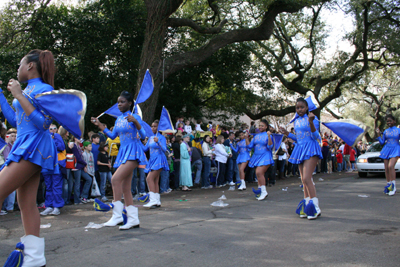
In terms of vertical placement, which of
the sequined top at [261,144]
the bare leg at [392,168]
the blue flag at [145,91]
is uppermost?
the blue flag at [145,91]

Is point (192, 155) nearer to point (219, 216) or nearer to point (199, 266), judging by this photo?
point (219, 216)

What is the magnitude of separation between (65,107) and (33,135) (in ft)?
1.38

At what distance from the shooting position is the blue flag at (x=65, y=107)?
134 inches

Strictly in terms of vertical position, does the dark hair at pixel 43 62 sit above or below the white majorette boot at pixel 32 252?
above

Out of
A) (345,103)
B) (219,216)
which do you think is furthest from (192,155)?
(345,103)

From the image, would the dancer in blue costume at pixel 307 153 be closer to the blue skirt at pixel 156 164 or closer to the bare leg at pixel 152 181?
the blue skirt at pixel 156 164

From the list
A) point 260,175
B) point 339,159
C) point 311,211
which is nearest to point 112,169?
point 260,175

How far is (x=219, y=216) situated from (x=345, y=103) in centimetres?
4432

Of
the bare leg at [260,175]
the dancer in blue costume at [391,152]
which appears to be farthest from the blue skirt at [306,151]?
the dancer in blue costume at [391,152]

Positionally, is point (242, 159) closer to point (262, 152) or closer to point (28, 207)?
point (262, 152)

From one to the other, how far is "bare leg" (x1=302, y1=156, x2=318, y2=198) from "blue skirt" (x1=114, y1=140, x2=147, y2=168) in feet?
9.78

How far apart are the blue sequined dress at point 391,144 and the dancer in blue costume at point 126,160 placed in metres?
7.08

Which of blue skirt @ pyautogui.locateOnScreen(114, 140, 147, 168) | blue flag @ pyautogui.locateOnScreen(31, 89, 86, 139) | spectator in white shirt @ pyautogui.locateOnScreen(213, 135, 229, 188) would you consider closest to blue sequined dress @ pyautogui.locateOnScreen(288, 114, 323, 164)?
blue skirt @ pyautogui.locateOnScreen(114, 140, 147, 168)

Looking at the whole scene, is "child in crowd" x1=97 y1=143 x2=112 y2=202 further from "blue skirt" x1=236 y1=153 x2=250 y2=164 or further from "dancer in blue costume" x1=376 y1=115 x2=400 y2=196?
"dancer in blue costume" x1=376 y1=115 x2=400 y2=196
